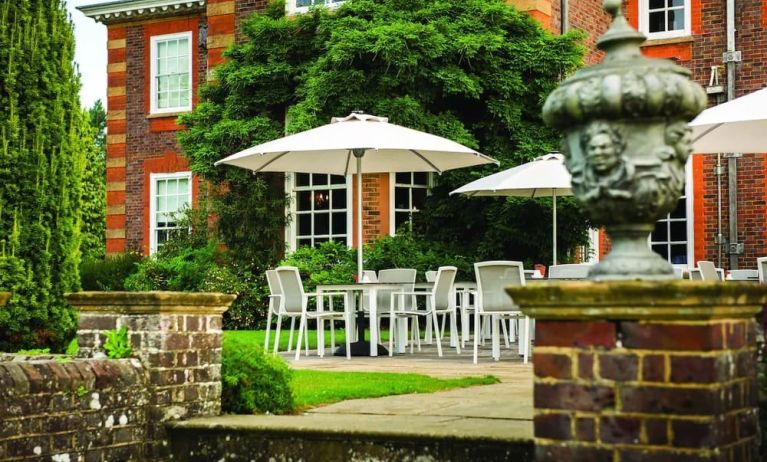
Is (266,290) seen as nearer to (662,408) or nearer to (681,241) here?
(681,241)

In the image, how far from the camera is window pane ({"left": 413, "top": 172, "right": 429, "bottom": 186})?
55.1 feet

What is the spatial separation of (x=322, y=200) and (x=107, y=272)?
4.40 m

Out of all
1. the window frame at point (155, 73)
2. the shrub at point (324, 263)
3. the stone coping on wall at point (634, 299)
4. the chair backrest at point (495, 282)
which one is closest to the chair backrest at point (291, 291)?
the chair backrest at point (495, 282)

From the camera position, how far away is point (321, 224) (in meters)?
17.2

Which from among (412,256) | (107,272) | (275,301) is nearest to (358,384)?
(275,301)

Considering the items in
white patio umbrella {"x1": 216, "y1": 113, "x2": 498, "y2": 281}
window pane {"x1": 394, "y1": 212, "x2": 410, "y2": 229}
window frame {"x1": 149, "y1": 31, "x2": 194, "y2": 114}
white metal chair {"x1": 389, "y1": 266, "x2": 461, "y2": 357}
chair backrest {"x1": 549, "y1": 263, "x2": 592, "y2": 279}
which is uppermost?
window frame {"x1": 149, "y1": 31, "x2": 194, "y2": 114}

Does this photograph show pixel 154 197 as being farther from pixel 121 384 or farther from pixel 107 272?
pixel 121 384

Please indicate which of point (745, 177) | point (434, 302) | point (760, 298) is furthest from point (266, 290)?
point (760, 298)

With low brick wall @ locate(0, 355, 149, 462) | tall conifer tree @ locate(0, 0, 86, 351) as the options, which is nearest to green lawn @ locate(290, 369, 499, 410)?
low brick wall @ locate(0, 355, 149, 462)

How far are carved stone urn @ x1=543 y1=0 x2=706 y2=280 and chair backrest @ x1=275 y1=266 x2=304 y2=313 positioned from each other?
21.8ft

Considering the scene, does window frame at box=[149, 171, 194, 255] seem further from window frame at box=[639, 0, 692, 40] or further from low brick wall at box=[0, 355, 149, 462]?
low brick wall at box=[0, 355, 149, 462]

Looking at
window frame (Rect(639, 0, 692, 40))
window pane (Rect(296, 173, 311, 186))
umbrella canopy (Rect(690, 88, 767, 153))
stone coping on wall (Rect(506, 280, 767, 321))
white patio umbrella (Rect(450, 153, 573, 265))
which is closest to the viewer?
stone coping on wall (Rect(506, 280, 767, 321))

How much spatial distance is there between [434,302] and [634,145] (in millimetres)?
6894

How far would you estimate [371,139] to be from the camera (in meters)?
10.5
